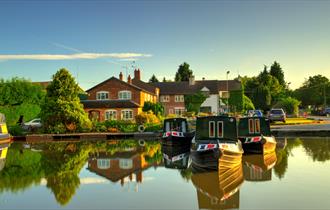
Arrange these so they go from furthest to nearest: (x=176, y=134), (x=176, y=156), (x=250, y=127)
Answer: (x=176, y=134), (x=250, y=127), (x=176, y=156)

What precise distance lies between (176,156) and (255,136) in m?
5.46

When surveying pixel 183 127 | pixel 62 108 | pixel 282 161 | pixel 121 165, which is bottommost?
pixel 121 165

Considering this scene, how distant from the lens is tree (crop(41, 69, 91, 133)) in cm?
3856

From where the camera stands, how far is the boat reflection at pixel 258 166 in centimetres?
1620

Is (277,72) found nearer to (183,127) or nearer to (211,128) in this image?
(183,127)

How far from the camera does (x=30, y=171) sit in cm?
1889

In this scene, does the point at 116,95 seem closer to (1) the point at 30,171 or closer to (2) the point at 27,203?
(1) the point at 30,171

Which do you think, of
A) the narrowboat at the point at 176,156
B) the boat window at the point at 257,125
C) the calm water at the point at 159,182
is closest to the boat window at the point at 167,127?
the narrowboat at the point at 176,156

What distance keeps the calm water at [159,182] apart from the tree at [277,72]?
261 ft

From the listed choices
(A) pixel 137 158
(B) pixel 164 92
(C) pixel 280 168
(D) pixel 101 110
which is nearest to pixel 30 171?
(A) pixel 137 158

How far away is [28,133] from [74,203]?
96.1 ft

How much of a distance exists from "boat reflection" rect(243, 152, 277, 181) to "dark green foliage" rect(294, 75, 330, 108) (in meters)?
72.8

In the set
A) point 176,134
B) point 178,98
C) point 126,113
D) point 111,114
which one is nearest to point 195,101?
point 178,98

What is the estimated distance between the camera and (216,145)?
17.0 metres
